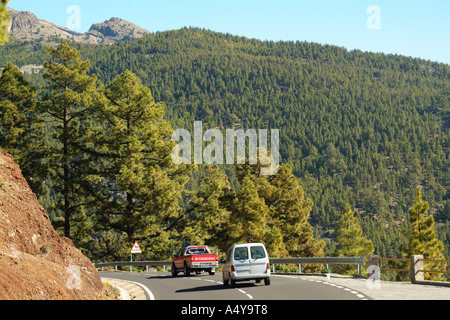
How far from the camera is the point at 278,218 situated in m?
72.1

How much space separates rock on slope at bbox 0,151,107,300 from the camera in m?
13.9

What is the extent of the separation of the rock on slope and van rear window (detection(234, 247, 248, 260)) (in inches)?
253

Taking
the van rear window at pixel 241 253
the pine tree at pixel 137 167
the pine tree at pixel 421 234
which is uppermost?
the pine tree at pixel 137 167

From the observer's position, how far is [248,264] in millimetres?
23188

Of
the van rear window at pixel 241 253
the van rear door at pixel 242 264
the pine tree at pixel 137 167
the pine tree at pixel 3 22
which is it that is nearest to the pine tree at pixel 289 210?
the pine tree at pixel 137 167

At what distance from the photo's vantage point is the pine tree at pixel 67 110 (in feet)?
175

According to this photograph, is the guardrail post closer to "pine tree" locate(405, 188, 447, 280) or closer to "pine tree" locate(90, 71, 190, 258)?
"pine tree" locate(90, 71, 190, 258)

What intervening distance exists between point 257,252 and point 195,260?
1062 cm

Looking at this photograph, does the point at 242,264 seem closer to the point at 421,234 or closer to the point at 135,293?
the point at 135,293

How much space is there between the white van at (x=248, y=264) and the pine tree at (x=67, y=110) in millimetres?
32786

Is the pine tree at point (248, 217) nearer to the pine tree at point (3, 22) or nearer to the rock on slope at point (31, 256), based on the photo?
the rock on slope at point (31, 256)

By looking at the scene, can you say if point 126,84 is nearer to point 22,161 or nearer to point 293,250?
point 22,161

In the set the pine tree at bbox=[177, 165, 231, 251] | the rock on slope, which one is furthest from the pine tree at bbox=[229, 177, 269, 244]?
the rock on slope

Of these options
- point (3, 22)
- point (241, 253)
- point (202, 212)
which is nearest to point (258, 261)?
point (241, 253)
